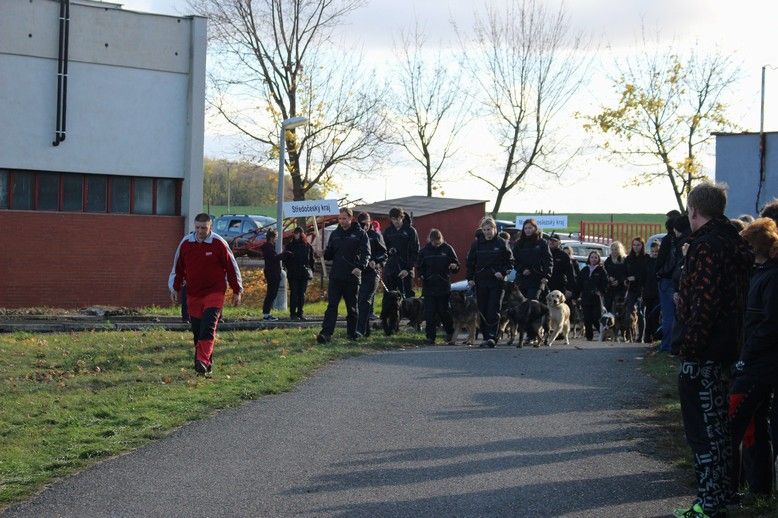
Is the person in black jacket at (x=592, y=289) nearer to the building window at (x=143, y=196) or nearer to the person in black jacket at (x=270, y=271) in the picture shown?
the person in black jacket at (x=270, y=271)

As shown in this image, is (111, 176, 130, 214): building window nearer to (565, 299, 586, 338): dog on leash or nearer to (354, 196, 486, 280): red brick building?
(354, 196, 486, 280): red brick building

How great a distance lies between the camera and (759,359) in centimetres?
716

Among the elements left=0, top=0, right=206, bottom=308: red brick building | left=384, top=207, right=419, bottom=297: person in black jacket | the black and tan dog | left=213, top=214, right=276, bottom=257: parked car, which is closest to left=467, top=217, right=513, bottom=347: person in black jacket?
the black and tan dog

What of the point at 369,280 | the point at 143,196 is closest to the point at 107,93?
the point at 143,196

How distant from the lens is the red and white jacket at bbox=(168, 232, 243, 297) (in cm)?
1341

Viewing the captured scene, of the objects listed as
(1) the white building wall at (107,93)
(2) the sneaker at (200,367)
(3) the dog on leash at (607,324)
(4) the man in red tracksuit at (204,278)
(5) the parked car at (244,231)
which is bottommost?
(2) the sneaker at (200,367)

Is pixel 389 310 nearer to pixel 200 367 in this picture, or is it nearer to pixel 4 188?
pixel 200 367

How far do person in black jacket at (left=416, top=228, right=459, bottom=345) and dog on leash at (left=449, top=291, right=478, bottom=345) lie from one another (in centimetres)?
35

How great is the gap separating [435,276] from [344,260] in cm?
178

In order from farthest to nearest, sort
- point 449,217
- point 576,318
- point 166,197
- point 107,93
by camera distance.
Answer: point 449,217, point 166,197, point 107,93, point 576,318

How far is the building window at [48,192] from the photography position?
28797 mm

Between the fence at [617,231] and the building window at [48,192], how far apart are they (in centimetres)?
2167

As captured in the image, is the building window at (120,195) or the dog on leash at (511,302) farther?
the building window at (120,195)

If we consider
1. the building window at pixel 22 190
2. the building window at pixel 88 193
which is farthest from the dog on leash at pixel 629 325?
the building window at pixel 22 190
